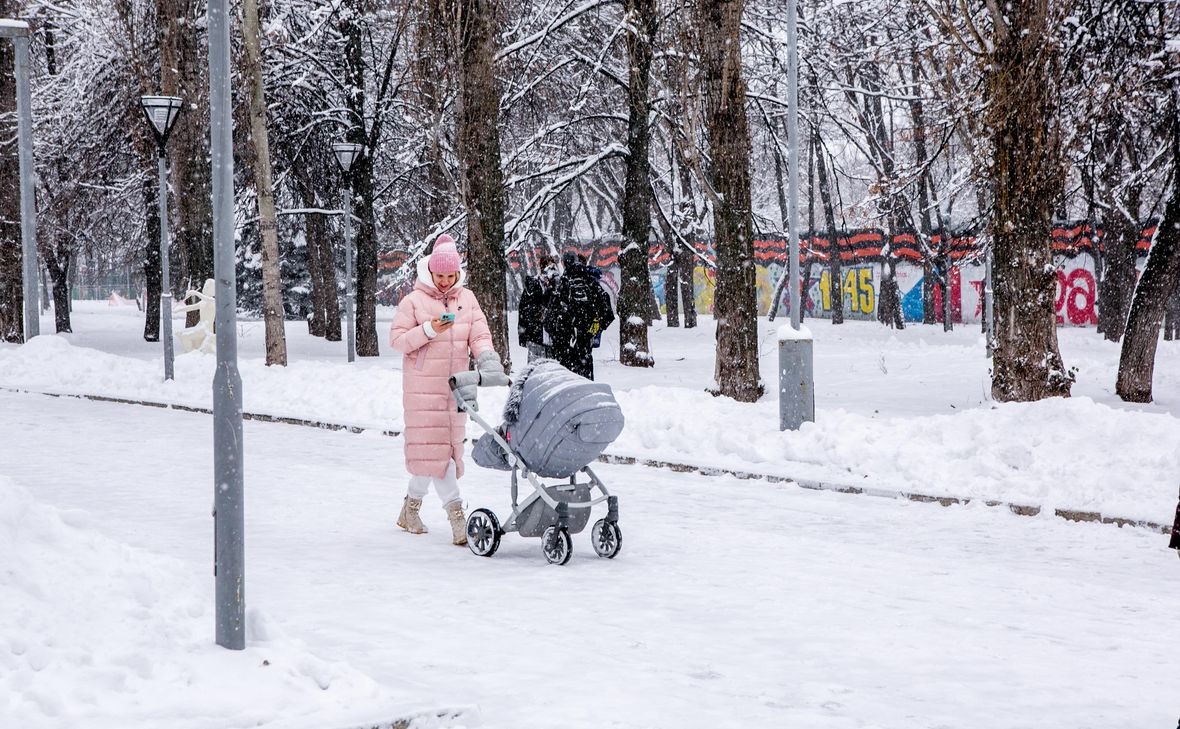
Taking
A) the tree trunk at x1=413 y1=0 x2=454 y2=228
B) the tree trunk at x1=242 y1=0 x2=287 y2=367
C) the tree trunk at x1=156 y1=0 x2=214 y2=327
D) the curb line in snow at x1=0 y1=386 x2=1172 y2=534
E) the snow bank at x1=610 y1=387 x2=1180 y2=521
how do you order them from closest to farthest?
1. the curb line in snow at x1=0 y1=386 x2=1172 y2=534
2. the snow bank at x1=610 y1=387 x2=1180 y2=521
3. the tree trunk at x1=413 y1=0 x2=454 y2=228
4. the tree trunk at x1=242 y1=0 x2=287 y2=367
5. the tree trunk at x1=156 y1=0 x2=214 y2=327

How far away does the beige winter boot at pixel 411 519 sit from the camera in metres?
9.14

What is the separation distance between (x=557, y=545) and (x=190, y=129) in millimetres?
19387

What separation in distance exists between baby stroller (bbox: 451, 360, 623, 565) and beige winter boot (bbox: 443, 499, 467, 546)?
27 centimetres

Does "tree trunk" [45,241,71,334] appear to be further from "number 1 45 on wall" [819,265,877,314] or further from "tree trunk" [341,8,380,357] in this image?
"number 1 45 on wall" [819,265,877,314]

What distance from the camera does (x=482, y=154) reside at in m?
19.0

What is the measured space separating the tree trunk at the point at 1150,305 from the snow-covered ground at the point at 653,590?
569 centimetres

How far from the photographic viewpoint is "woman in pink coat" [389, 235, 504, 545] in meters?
8.72

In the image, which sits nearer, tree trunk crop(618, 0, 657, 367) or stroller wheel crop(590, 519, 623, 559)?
stroller wheel crop(590, 519, 623, 559)

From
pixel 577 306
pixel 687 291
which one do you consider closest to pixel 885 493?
pixel 577 306

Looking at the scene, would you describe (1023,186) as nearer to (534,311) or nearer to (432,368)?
(534,311)

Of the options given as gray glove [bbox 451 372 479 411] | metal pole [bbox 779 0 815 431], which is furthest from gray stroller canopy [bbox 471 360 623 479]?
metal pole [bbox 779 0 815 431]

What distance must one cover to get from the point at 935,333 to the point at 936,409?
62.4 ft

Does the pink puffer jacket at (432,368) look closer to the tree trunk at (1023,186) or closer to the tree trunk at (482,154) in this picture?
the tree trunk at (1023,186)

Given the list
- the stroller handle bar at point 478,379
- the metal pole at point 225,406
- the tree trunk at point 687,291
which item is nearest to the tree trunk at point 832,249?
the tree trunk at point 687,291
